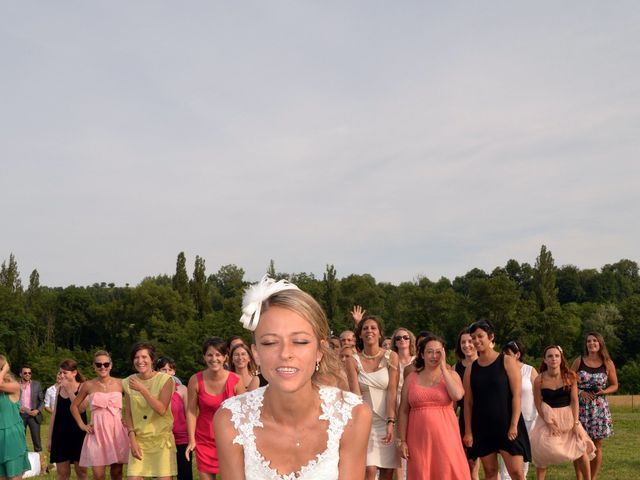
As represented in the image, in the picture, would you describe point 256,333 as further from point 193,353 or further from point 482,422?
point 193,353

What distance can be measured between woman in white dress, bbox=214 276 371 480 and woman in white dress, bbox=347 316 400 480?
6257 mm

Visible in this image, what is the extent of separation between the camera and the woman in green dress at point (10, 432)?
10.3 metres

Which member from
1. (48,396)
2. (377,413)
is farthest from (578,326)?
(377,413)

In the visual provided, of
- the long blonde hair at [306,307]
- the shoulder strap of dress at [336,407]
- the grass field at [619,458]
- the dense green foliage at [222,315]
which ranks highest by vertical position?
the dense green foliage at [222,315]

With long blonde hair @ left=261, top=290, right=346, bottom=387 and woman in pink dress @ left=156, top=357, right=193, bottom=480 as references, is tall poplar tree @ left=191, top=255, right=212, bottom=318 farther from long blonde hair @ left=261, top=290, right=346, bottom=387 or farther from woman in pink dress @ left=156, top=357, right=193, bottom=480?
long blonde hair @ left=261, top=290, right=346, bottom=387

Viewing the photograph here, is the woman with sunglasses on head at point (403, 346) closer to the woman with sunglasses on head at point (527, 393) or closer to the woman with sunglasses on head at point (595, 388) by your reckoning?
the woman with sunglasses on head at point (527, 393)

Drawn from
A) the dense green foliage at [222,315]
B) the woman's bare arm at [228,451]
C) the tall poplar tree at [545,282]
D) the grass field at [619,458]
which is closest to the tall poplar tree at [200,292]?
the dense green foliage at [222,315]

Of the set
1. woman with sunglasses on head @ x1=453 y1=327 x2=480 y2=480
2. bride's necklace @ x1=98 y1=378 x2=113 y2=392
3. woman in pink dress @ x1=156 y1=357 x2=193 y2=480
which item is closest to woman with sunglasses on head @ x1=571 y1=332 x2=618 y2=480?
woman with sunglasses on head @ x1=453 y1=327 x2=480 y2=480

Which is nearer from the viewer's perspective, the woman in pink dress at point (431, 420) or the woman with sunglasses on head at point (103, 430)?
the woman in pink dress at point (431, 420)

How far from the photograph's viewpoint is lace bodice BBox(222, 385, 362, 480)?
3.68 m

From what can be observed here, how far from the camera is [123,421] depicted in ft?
34.1

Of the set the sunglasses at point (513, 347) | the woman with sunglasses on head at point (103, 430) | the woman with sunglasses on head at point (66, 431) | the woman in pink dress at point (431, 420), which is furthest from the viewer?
the sunglasses at point (513, 347)

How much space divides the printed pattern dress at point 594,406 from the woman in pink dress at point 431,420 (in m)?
3.93

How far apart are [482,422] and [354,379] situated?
1.71 metres
